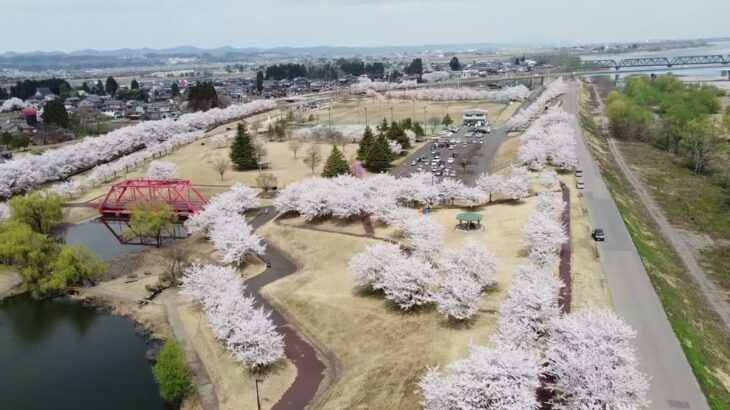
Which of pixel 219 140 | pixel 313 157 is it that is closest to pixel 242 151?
pixel 313 157

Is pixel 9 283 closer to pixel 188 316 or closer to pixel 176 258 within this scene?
pixel 176 258

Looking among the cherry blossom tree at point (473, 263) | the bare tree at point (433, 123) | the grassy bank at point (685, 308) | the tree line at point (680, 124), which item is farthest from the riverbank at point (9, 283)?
the tree line at point (680, 124)

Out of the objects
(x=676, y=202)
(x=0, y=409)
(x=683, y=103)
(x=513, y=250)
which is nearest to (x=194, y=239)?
(x=0, y=409)

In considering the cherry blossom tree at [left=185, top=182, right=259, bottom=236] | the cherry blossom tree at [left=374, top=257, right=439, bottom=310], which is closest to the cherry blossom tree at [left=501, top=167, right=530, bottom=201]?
the cherry blossom tree at [left=374, top=257, right=439, bottom=310]

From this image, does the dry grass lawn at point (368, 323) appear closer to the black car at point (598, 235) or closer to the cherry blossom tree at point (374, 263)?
the cherry blossom tree at point (374, 263)

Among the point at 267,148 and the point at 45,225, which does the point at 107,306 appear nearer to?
the point at 45,225

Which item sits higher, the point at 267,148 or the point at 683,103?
the point at 683,103
